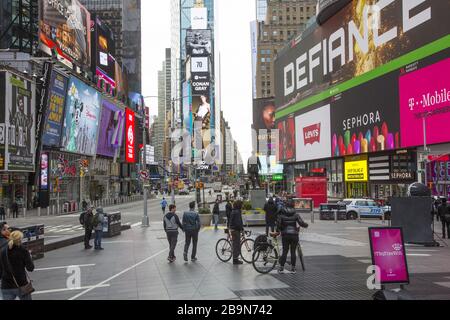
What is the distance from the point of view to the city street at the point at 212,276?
10.5 meters

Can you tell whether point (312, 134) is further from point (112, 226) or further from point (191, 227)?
point (191, 227)

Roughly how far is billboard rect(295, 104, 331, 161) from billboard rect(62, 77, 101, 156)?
1258 inches

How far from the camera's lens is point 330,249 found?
1789 centimetres

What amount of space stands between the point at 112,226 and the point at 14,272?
16.8 m

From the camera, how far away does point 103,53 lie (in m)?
92.2

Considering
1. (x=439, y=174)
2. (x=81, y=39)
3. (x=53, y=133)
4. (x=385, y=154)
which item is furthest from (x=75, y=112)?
(x=439, y=174)

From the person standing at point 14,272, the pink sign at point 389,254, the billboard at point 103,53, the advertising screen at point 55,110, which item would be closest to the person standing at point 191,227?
the pink sign at point 389,254

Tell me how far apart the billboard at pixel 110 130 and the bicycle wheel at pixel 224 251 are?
2746 inches

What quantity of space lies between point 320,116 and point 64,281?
5910cm

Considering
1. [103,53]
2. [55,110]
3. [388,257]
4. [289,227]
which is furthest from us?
[103,53]

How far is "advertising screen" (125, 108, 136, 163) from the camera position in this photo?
329 ft

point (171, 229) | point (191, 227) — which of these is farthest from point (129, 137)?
point (191, 227)

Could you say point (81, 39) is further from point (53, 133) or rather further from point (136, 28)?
point (136, 28)

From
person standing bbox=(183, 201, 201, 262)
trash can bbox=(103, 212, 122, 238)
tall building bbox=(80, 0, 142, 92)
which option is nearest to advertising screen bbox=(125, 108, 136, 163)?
tall building bbox=(80, 0, 142, 92)
